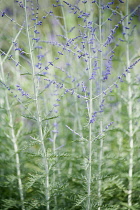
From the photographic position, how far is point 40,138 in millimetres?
1881

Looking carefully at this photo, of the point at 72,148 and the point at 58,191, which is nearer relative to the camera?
the point at 58,191

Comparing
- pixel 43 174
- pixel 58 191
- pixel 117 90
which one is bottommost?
pixel 58 191

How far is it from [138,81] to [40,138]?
1.24m

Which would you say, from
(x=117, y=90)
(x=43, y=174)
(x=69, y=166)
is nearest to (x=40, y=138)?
(x=43, y=174)

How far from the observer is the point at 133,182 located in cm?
257

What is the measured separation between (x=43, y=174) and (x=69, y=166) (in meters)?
1.36

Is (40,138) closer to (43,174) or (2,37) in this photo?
(43,174)

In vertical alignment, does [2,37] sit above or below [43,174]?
above

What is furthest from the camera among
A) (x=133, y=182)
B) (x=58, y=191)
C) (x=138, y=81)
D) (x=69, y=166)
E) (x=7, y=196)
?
(x=69, y=166)

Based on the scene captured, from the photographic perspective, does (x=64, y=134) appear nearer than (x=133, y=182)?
No

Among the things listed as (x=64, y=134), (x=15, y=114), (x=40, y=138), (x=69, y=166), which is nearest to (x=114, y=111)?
(x=64, y=134)

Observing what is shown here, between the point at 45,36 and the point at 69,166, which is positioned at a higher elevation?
the point at 45,36

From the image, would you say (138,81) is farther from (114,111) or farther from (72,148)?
(72,148)

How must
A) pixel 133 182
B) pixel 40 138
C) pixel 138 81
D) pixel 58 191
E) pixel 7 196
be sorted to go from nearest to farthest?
1. pixel 40 138
2. pixel 58 191
3. pixel 138 81
4. pixel 133 182
5. pixel 7 196
